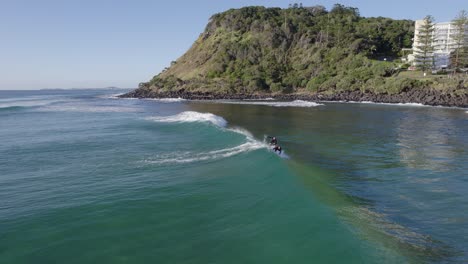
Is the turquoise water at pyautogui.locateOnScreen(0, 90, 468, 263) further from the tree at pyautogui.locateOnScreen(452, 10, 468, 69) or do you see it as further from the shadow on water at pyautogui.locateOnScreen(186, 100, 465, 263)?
the tree at pyautogui.locateOnScreen(452, 10, 468, 69)

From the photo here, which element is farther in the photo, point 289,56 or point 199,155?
point 289,56

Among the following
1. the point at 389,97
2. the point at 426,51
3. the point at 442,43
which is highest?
the point at 442,43

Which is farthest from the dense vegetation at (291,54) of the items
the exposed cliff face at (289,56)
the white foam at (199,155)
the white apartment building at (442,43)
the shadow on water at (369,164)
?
the white foam at (199,155)

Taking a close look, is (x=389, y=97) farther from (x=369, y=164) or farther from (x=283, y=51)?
(x=283, y=51)

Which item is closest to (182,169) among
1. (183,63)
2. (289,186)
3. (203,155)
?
(203,155)

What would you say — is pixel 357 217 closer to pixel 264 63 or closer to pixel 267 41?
pixel 264 63

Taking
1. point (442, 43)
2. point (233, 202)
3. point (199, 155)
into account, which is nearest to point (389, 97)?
point (442, 43)

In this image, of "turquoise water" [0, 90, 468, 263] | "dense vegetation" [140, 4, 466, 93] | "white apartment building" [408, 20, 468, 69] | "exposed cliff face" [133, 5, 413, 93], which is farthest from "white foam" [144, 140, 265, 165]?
"white apartment building" [408, 20, 468, 69]
